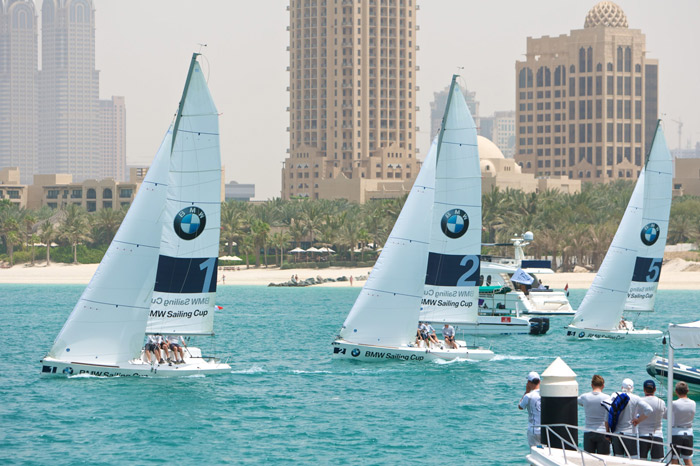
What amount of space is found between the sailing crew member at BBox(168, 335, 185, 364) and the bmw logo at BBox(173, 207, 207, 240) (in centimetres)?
382

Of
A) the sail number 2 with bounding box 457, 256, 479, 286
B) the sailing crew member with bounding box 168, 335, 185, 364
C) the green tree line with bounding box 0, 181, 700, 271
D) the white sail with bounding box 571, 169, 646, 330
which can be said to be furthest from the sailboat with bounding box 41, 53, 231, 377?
the green tree line with bounding box 0, 181, 700, 271

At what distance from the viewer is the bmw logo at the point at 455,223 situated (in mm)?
47562

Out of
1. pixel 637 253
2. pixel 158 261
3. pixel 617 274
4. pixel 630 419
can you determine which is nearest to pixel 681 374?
pixel 630 419

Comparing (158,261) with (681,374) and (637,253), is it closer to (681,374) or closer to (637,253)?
(681,374)

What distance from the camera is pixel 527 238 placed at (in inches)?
3066

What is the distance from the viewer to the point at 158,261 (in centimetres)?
4078

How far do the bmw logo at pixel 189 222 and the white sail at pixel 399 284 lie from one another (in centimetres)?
795

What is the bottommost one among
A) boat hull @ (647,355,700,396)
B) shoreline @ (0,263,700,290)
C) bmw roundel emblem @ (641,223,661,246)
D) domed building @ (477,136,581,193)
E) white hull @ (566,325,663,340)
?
shoreline @ (0,263,700,290)

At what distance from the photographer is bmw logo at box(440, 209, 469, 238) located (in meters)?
47.6

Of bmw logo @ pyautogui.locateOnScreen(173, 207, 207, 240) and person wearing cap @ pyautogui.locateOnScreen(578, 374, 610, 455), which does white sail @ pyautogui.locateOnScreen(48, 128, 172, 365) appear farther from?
person wearing cap @ pyautogui.locateOnScreen(578, 374, 610, 455)

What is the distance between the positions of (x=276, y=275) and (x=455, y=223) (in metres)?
93.6

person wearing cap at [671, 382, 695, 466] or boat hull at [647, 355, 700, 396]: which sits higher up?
person wearing cap at [671, 382, 695, 466]

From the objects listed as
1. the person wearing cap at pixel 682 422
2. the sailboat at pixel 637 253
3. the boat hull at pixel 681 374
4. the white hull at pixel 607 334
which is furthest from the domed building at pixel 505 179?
the person wearing cap at pixel 682 422

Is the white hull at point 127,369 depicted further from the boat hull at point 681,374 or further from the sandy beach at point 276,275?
the sandy beach at point 276,275
